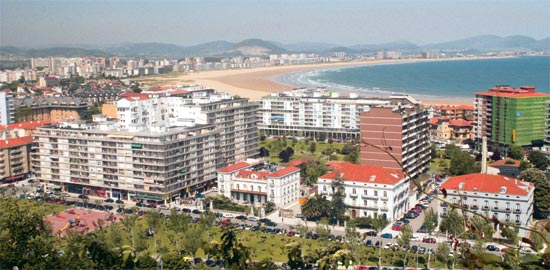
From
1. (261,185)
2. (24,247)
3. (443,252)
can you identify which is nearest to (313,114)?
(261,185)

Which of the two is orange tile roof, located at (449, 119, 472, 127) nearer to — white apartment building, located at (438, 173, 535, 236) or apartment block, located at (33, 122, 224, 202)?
apartment block, located at (33, 122, 224, 202)

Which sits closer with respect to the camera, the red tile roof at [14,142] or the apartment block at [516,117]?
the red tile roof at [14,142]

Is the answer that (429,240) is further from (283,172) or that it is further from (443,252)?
(283,172)

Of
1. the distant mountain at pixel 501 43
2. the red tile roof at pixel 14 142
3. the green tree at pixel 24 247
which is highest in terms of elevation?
the distant mountain at pixel 501 43

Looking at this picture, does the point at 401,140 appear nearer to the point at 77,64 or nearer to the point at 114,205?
the point at 114,205

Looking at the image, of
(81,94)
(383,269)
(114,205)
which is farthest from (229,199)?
(81,94)

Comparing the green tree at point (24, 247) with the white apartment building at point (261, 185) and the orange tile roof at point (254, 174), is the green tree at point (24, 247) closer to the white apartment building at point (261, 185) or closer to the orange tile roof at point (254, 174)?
the white apartment building at point (261, 185)

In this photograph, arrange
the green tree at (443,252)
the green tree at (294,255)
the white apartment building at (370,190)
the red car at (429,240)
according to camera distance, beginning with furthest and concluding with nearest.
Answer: the white apartment building at (370,190), the red car at (429,240), the green tree at (443,252), the green tree at (294,255)

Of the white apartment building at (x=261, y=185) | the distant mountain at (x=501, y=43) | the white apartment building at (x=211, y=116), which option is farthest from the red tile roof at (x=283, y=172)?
the distant mountain at (x=501, y=43)
